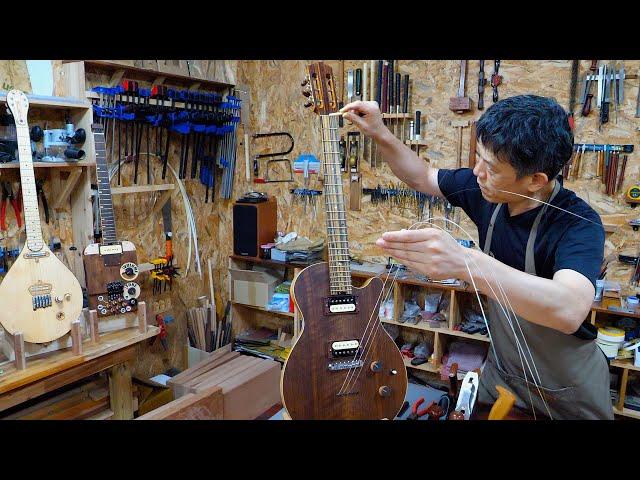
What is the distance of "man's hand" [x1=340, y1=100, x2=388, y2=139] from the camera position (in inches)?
70.7

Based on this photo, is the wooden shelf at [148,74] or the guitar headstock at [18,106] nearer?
the guitar headstock at [18,106]

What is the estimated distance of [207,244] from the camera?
462cm

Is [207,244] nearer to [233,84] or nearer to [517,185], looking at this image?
[233,84]

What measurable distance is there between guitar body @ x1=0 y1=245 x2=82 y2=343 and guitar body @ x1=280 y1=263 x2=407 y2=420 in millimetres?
1550

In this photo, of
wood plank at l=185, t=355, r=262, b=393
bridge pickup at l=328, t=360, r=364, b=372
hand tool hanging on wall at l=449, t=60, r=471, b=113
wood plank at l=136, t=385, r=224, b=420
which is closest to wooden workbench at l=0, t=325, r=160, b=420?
wood plank at l=136, t=385, r=224, b=420

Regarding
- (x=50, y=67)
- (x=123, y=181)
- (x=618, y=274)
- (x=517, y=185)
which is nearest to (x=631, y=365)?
(x=618, y=274)

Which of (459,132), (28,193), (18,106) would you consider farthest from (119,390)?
(459,132)

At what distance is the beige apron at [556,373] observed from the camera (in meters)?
1.62

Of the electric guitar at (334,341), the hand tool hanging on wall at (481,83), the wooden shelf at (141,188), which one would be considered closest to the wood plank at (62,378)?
the wooden shelf at (141,188)

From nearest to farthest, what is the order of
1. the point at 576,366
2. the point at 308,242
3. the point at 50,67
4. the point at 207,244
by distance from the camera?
the point at 576,366
the point at 50,67
the point at 308,242
the point at 207,244

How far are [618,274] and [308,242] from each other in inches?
92.5

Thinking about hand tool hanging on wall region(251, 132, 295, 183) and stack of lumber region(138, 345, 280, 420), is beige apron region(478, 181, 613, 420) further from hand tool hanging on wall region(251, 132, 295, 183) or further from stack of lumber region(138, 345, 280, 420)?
hand tool hanging on wall region(251, 132, 295, 183)

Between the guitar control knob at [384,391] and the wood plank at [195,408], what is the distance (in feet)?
4.65

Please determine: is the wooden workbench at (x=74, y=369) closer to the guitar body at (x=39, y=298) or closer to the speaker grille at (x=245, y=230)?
the guitar body at (x=39, y=298)
